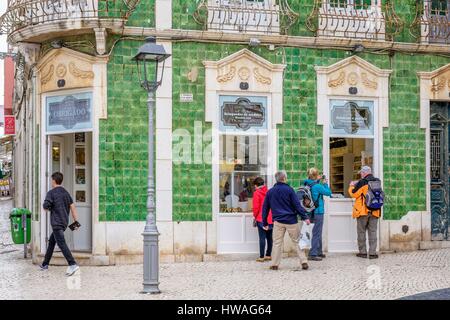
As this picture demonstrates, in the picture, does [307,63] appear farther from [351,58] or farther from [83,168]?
[83,168]

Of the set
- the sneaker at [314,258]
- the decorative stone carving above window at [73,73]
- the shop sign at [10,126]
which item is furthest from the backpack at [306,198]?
the shop sign at [10,126]

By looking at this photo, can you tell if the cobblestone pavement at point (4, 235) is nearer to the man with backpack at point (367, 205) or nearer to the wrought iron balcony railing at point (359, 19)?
the man with backpack at point (367, 205)

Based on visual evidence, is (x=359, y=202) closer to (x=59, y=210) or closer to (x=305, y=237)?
(x=305, y=237)

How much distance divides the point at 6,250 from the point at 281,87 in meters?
8.34

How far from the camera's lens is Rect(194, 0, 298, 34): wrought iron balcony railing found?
17.5 metres

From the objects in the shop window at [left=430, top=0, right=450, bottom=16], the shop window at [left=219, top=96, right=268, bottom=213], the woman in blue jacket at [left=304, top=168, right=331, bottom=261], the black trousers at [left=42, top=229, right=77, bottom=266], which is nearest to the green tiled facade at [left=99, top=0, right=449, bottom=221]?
the shop window at [left=219, top=96, right=268, bottom=213]

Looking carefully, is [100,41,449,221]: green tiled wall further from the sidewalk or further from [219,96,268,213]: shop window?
the sidewalk

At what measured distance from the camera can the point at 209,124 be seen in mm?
17391

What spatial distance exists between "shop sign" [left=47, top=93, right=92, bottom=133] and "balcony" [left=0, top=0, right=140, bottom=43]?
1273mm

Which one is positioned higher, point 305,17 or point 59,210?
point 305,17

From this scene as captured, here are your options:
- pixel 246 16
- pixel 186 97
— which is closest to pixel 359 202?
pixel 186 97

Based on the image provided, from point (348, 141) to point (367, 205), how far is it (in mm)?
2027
